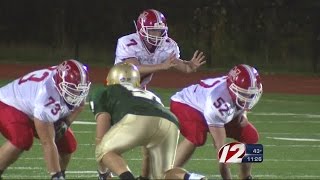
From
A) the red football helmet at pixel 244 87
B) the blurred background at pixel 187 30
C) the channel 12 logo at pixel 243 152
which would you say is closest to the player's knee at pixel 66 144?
the red football helmet at pixel 244 87

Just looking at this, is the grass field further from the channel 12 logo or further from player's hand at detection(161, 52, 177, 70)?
the channel 12 logo

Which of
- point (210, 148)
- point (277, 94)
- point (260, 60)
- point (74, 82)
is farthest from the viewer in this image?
point (260, 60)

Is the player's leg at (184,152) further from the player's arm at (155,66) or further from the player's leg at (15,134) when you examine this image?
the player's leg at (15,134)

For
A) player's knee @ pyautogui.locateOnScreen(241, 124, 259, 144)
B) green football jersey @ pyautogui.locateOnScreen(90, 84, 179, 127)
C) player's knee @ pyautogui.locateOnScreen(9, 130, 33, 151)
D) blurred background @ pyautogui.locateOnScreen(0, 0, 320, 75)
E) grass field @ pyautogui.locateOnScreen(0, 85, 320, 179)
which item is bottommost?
blurred background @ pyautogui.locateOnScreen(0, 0, 320, 75)

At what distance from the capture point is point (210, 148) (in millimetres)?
11641

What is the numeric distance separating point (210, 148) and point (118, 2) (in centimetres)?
1546

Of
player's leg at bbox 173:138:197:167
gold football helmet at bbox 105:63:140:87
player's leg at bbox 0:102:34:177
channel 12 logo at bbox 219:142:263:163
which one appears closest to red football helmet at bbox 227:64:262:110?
player's leg at bbox 173:138:197:167

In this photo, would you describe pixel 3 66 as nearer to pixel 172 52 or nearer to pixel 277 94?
pixel 277 94

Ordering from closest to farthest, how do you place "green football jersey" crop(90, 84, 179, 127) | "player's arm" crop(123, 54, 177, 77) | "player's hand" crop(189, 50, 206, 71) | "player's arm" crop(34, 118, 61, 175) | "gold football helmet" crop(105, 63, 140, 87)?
1. "green football jersey" crop(90, 84, 179, 127)
2. "gold football helmet" crop(105, 63, 140, 87)
3. "player's arm" crop(34, 118, 61, 175)
4. "player's arm" crop(123, 54, 177, 77)
5. "player's hand" crop(189, 50, 206, 71)

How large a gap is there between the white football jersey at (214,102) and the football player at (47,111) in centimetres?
98

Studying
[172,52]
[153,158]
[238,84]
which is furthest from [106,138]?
[172,52]

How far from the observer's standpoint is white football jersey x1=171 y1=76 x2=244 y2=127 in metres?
8.16

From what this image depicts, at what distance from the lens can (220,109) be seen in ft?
26.8

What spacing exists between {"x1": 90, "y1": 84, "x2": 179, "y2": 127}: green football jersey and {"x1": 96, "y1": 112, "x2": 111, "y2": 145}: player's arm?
50 mm
